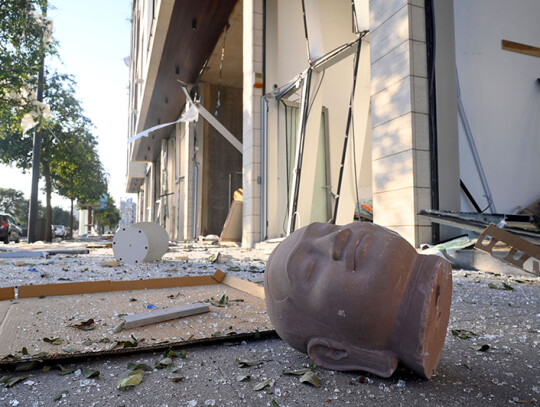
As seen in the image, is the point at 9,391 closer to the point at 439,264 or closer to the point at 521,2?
the point at 439,264

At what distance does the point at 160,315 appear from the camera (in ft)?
7.04

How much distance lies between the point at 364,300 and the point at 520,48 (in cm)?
607

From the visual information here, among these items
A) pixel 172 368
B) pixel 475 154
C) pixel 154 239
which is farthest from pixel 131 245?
pixel 475 154

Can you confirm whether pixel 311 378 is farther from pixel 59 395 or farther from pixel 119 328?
pixel 119 328

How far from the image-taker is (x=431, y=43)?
4371 millimetres

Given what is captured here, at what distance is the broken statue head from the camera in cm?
126

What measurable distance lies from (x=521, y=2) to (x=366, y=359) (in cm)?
652

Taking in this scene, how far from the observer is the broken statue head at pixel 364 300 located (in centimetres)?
126

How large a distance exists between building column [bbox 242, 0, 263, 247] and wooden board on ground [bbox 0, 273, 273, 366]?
17.3 feet

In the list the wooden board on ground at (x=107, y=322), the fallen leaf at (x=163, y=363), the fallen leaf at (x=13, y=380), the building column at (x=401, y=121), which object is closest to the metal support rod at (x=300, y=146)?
the building column at (x=401, y=121)

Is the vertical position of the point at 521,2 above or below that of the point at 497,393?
above

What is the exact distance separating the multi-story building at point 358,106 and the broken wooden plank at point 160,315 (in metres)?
2.68

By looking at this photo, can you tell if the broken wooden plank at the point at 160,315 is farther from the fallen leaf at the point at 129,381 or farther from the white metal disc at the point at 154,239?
the white metal disc at the point at 154,239

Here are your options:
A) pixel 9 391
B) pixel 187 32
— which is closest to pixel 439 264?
pixel 9 391
